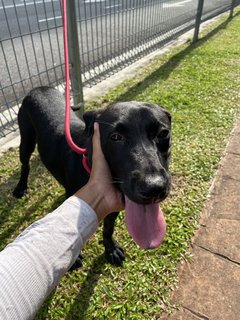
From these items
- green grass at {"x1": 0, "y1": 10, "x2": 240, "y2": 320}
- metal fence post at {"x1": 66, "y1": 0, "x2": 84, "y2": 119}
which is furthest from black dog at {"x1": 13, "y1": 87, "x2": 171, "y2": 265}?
metal fence post at {"x1": 66, "y1": 0, "x2": 84, "y2": 119}

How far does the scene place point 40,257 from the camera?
1449mm

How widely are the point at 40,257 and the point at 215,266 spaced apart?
1923 millimetres

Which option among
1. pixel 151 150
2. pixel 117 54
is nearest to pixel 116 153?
pixel 151 150

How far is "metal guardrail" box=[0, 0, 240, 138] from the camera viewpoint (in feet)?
14.5

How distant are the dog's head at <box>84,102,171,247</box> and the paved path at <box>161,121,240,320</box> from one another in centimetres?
96

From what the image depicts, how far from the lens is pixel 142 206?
2.00 m

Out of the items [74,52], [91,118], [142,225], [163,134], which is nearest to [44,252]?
[142,225]

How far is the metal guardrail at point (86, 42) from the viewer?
4430mm

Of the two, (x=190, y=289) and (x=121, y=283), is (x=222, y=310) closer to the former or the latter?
(x=190, y=289)

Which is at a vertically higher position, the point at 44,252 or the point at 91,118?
the point at 44,252

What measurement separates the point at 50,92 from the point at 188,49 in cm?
614

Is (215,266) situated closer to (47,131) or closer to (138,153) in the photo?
(138,153)

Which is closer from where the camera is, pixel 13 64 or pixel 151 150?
pixel 151 150

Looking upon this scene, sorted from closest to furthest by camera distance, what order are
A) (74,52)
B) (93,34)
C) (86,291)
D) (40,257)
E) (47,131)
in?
1. (40,257)
2. (86,291)
3. (47,131)
4. (74,52)
5. (93,34)
